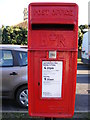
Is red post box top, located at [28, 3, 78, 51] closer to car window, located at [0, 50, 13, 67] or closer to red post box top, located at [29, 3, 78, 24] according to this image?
red post box top, located at [29, 3, 78, 24]

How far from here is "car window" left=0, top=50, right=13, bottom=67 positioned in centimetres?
507

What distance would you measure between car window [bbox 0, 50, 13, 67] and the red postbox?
2.42 metres

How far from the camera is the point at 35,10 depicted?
2668 millimetres

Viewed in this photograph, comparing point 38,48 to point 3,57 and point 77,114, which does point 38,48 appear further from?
point 3,57

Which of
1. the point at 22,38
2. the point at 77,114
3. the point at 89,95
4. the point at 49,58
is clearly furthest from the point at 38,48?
the point at 22,38

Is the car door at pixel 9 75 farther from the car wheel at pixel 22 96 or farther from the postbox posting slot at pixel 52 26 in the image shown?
the postbox posting slot at pixel 52 26

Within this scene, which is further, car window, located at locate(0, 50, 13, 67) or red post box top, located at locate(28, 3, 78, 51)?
car window, located at locate(0, 50, 13, 67)

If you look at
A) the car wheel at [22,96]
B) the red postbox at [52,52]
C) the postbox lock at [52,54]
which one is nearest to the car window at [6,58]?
the car wheel at [22,96]

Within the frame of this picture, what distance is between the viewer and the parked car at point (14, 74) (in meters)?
4.97

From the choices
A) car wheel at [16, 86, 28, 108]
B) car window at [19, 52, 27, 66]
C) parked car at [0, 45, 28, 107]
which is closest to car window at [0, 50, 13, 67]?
parked car at [0, 45, 28, 107]

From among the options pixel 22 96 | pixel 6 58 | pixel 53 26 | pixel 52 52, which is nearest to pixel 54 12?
pixel 53 26

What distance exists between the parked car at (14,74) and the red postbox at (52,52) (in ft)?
7.40

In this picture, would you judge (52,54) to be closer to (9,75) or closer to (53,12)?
(53,12)

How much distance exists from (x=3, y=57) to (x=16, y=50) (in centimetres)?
40
